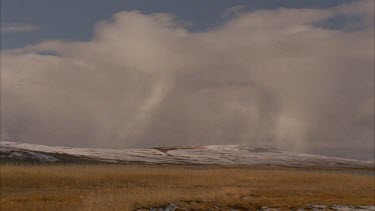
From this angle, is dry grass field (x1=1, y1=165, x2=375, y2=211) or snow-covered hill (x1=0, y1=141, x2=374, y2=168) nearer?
dry grass field (x1=1, y1=165, x2=375, y2=211)

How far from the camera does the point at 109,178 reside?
48.9 meters

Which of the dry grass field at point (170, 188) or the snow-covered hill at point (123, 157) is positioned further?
the snow-covered hill at point (123, 157)

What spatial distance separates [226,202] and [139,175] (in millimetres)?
29558

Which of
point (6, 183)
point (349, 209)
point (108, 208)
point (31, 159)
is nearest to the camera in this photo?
point (108, 208)

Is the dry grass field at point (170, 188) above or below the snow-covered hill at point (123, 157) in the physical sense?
below

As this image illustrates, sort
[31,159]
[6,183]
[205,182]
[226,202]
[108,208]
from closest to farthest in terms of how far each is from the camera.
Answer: [108,208], [226,202], [6,183], [205,182], [31,159]

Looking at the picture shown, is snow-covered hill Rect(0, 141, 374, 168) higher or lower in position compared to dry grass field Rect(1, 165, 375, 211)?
higher

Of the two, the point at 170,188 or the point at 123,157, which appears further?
the point at 123,157

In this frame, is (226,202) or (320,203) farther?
(320,203)

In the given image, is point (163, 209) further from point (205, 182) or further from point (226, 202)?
point (205, 182)

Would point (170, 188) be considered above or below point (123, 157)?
below

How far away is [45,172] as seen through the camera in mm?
48844

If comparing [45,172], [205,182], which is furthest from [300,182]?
[45,172]

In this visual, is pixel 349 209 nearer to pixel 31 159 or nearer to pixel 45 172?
pixel 45 172
